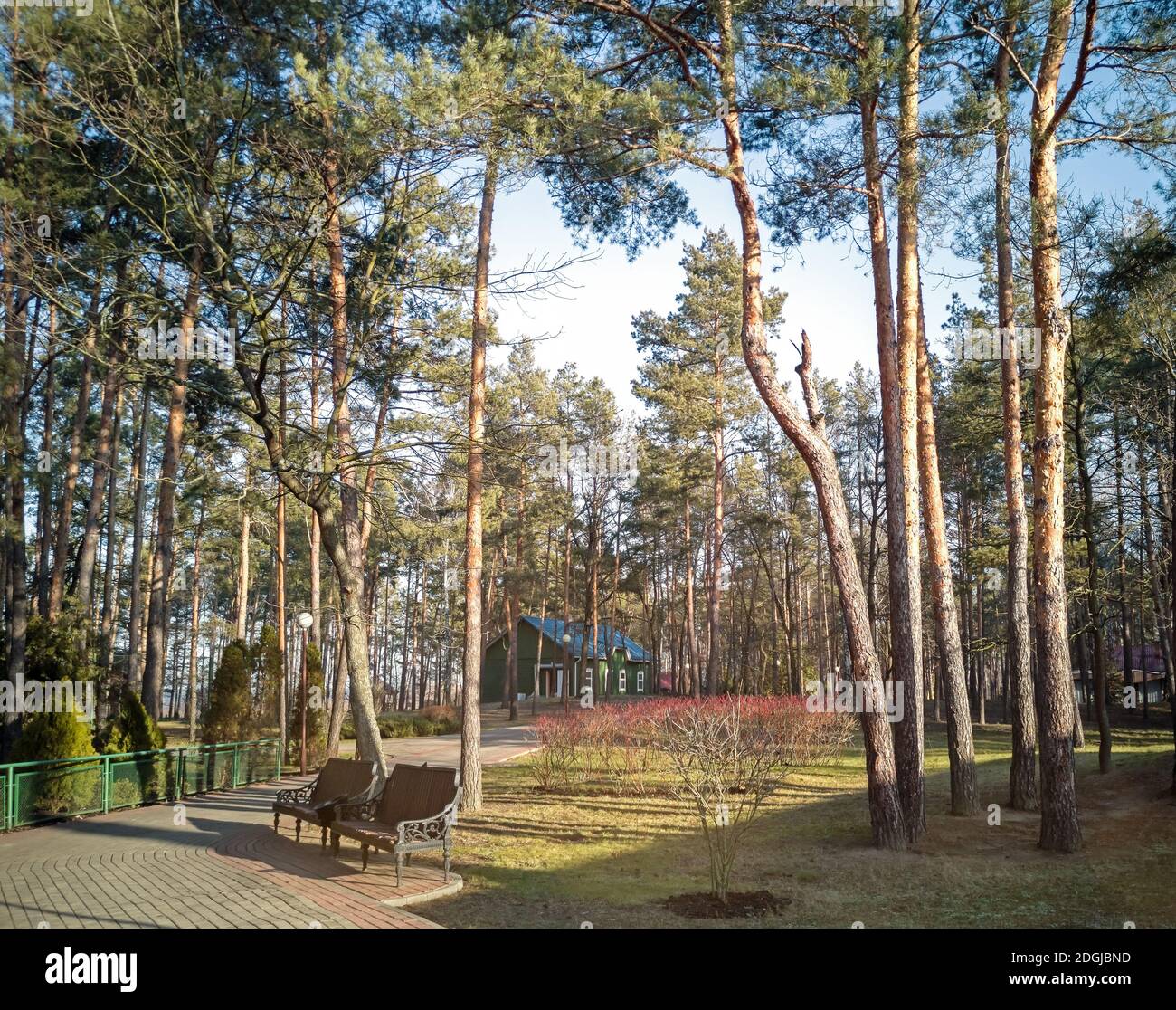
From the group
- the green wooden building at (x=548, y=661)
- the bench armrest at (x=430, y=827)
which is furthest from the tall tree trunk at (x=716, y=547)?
the green wooden building at (x=548, y=661)

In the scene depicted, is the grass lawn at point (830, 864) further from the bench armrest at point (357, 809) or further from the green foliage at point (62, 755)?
the green foliage at point (62, 755)

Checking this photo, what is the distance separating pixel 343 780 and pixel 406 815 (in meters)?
1.38

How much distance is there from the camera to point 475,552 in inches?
481

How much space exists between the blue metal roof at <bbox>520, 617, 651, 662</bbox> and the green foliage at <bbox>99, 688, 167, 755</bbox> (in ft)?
103

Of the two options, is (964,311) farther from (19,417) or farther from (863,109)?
(19,417)

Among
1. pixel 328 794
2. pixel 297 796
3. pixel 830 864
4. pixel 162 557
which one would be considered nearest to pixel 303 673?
pixel 162 557

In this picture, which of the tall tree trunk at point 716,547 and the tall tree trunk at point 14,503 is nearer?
the tall tree trunk at point 14,503

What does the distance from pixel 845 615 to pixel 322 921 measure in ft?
20.6

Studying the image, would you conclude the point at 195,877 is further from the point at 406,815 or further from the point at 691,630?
the point at 691,630

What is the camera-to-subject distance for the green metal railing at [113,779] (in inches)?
389

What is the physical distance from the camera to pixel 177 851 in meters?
8.54

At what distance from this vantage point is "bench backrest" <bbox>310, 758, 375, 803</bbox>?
8969 millimetres
